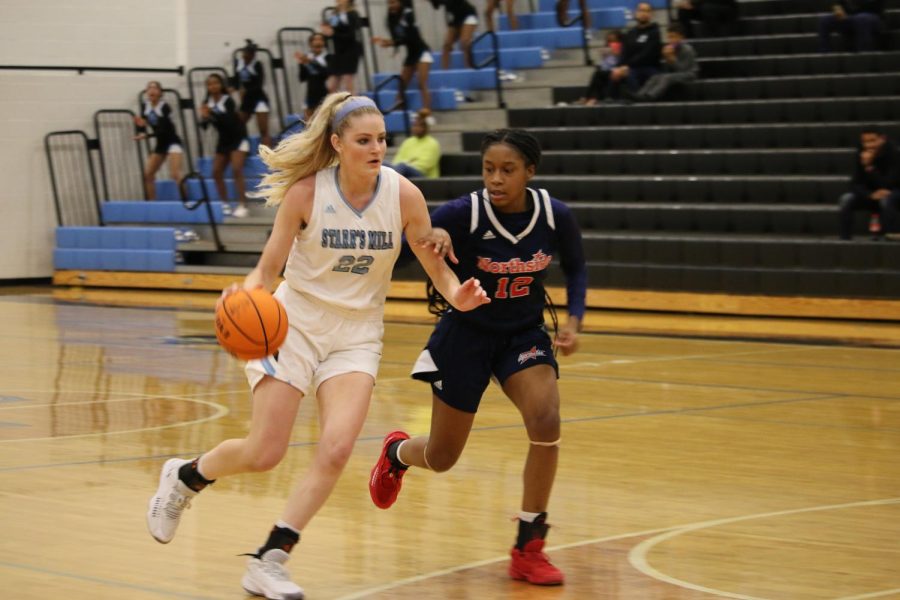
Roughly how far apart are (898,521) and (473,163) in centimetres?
1375

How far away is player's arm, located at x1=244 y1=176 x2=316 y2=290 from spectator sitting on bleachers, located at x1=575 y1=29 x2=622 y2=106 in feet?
47.4

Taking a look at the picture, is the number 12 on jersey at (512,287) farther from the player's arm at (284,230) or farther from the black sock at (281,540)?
the black sock at (281,540)

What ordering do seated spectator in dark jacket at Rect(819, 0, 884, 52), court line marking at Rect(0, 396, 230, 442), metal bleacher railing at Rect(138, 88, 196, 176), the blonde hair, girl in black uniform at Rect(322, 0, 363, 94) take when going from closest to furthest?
1. the blonde hair
2. court line marking at Rect(0, 396, 230, 442)
3. seated spectator in dark jacket at Rect(819, 0, 884, 52)
4. girl in black uniform at Rect(322, 0, 363, 94)
5. metal bleacher railing at Rect(138, 88, 196, 176)

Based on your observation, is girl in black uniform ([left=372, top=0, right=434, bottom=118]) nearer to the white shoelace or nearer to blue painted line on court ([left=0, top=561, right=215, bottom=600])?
the white shoelace

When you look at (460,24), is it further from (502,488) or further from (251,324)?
(251,324)

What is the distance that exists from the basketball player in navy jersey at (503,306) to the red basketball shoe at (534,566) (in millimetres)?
257

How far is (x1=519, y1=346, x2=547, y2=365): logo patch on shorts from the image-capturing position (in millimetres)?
4996

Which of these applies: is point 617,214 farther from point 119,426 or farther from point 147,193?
point 119,426

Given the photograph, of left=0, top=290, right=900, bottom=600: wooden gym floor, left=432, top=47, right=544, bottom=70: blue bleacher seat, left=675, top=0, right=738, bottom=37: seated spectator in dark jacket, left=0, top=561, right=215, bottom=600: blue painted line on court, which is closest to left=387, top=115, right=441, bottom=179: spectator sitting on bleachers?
left=432, top=47, right=544, bottom=70: blue bleacher seat

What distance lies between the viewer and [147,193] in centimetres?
2175

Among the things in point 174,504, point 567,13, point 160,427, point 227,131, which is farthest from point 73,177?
point 174,504

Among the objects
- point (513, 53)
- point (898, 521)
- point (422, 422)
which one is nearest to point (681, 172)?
point (513, 53)

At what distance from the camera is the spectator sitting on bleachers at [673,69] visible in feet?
59.8

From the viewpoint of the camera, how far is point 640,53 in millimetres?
18328
